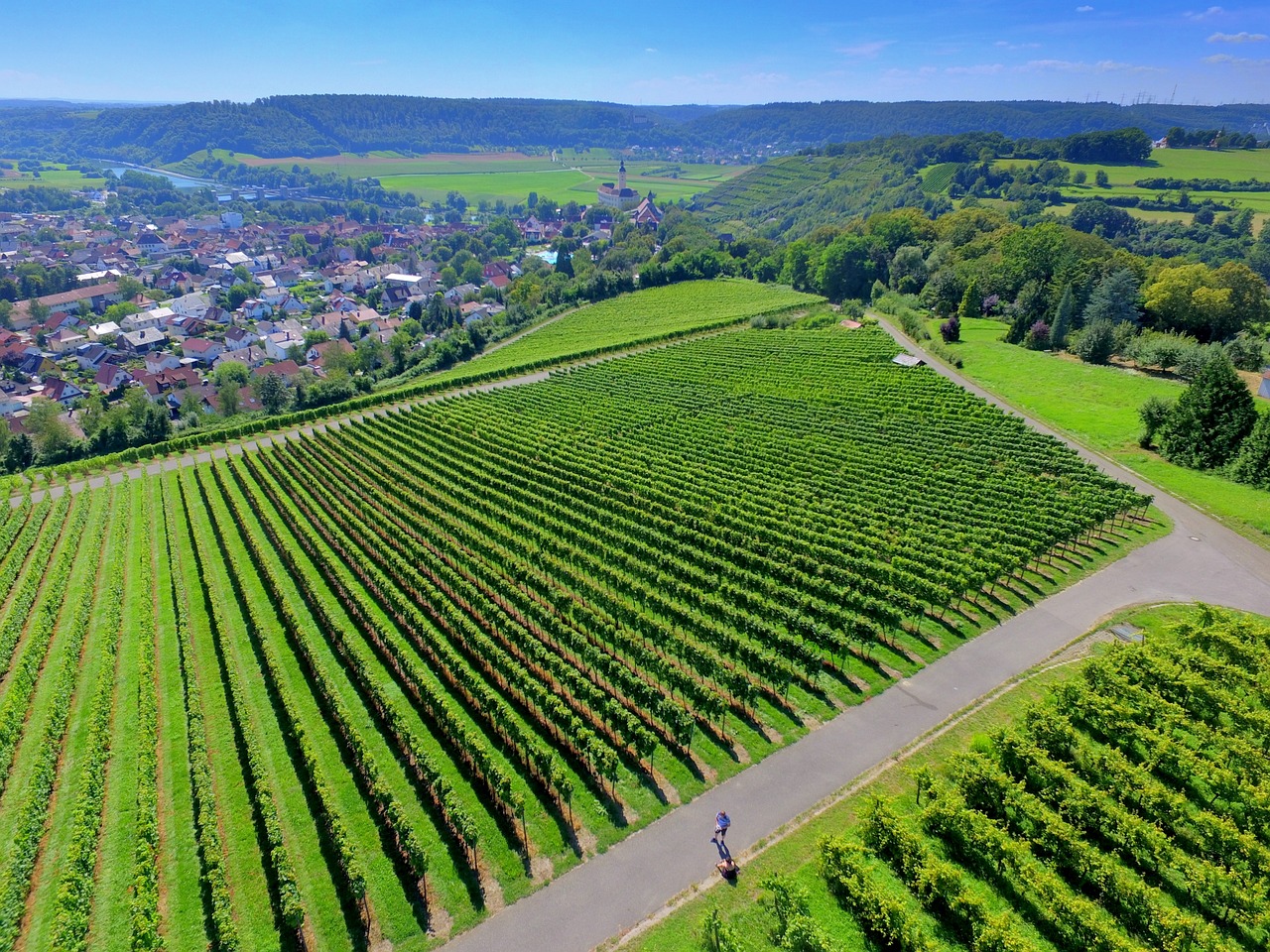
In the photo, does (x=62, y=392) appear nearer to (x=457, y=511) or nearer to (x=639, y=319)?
(x=639, y=319)

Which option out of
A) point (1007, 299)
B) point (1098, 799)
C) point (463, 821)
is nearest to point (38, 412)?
point (463, 821)

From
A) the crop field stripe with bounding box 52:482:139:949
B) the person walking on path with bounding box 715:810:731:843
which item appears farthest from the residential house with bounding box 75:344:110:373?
the person walking on path with bounding box 715:810:731:843

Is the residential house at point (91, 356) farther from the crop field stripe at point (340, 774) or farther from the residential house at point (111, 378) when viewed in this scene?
the crop field stripe at point (340, 774)

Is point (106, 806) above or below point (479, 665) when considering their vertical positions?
below

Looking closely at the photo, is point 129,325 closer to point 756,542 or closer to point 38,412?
point 38,412

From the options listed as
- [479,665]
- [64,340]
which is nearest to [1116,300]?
[479,665]

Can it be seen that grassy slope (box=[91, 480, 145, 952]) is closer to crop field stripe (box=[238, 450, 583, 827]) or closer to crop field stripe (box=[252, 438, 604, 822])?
crop field stripe (box=[238, 450, 583, 827])
